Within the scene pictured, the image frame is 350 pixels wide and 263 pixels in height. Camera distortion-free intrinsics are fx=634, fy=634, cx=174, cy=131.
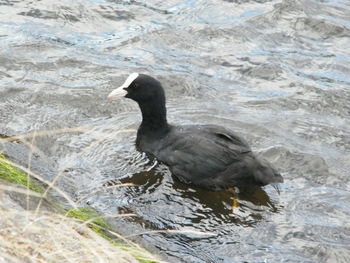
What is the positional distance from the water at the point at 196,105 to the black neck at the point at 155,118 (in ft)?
1.17

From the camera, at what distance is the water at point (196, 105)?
253 inches

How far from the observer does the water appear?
21.1ft

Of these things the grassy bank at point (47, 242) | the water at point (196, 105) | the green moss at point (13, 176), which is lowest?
the water at point (196, 105)

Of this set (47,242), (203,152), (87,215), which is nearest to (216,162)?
(203,152)

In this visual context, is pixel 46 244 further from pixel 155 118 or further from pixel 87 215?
pixel 155 118

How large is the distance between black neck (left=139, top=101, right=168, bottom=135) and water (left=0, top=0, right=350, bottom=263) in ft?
1.17

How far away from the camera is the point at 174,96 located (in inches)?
365

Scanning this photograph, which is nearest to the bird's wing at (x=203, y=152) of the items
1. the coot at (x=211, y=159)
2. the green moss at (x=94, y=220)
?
the coot at (x=211, y=159)

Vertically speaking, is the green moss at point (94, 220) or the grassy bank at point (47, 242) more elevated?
the grassy bank at point (47, 242)

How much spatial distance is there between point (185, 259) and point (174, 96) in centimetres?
388

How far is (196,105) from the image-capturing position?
29.6ft

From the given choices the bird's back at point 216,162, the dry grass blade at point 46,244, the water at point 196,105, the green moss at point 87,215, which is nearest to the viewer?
the dry grass blade at point 46,244

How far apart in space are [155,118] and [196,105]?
4.15 feet

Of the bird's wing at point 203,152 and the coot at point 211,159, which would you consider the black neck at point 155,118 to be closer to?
the coot at point 211,159
